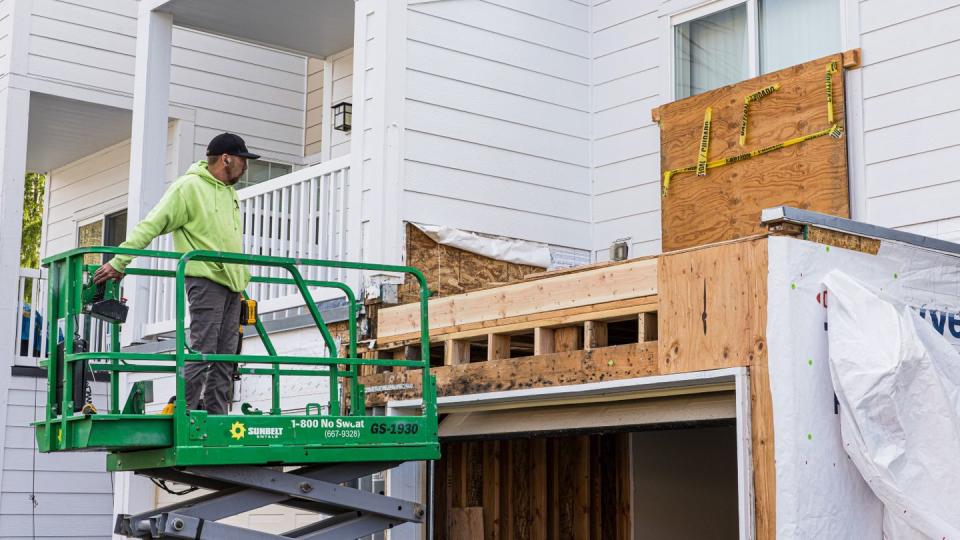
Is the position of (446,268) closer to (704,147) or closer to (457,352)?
(457,352)

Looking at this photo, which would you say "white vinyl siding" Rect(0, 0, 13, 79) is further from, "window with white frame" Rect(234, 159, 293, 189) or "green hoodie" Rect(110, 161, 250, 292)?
"green hoodie" Rect(110, 161, 250, 292)

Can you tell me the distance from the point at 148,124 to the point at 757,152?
20.9 feet

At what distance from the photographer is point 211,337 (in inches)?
277

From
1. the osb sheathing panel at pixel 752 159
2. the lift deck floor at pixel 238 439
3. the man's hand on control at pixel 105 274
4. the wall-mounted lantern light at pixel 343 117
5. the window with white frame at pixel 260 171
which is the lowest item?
the lift deck floor at pixel 238 439

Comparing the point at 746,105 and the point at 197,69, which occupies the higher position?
the point at 197,69

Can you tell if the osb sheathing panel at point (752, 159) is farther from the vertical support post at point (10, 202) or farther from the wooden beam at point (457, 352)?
the vertical support post at point (10, 202)

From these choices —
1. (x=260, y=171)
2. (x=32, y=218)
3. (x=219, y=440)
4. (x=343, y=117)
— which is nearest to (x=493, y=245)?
(x=343, y=117)

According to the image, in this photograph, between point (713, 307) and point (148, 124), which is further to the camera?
point (148, 124)

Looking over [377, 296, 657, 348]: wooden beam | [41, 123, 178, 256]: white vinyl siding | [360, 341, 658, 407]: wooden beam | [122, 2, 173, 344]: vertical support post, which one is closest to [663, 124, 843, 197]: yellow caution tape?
[377, 296, 657, 348]: wooden beam

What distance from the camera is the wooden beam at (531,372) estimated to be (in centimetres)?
768

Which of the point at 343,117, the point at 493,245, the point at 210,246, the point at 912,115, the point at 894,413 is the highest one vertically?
the point at 343,117

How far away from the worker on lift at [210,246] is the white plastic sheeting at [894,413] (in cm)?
341

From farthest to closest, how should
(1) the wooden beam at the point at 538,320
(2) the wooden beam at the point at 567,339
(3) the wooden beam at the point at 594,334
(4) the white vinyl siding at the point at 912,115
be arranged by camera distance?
(4) the white vinyl siding at the point at 912,115 < (2) the wooden beam at the point at 567,339 < (3) the wooden beam at the point at 594,334 < (1) the wooden beam at the point at 538,320

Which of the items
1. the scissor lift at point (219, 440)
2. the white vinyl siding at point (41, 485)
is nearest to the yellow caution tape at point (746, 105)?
the scissor lift at point (219, 440)
